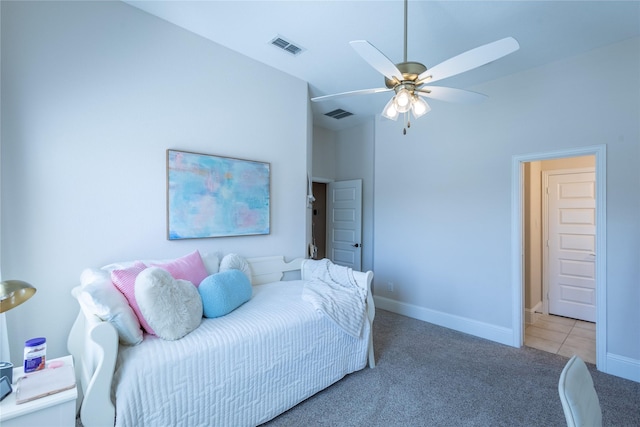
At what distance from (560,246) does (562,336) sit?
125cm

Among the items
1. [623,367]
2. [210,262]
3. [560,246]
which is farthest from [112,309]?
[560,246]

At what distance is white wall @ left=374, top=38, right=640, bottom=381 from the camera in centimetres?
243

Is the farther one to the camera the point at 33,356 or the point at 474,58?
the point at 474,58

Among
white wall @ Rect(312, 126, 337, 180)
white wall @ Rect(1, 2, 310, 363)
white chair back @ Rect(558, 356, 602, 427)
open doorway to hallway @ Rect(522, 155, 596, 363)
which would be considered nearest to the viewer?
white chair back @ Rect(558, 356, 602, 427)

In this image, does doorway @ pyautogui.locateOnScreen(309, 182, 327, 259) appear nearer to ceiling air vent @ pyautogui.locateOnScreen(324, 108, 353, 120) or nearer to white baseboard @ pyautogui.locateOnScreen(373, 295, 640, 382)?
ceiling air vent @ pyautogui.locateOnScreen(324, 108, 353, 120)

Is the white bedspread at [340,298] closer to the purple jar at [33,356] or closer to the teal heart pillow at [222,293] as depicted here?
the teal heart pillow at [222,293]

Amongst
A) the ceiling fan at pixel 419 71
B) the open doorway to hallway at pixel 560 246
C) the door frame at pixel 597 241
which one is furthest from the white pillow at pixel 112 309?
the open doorway to hallway at pixel 560 246

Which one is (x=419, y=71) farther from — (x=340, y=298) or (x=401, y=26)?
(x=340, y=298)

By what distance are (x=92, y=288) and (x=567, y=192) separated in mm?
5075

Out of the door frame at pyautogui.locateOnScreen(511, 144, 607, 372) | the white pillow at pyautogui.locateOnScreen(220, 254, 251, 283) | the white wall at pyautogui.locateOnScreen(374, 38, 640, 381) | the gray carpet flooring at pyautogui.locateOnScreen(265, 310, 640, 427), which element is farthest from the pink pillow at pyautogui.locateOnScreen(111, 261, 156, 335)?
Answer: the door frame at pyautogui.locateOnScreen(511, 144, 607, 372)

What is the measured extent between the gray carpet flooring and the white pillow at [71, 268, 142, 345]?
40.3 inches

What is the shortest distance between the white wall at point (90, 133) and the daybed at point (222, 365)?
0.44 metres

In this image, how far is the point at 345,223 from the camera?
189 inches

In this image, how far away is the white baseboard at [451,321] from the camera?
3089 millimetres
